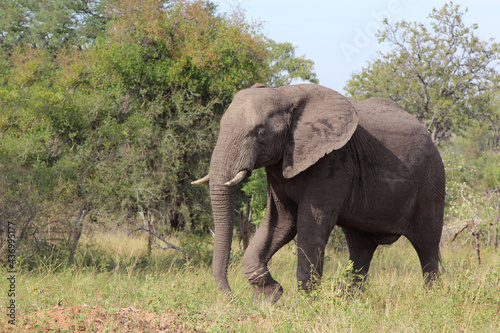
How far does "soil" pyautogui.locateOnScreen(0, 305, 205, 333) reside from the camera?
4.70 metres

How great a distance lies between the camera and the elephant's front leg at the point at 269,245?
6250 mm

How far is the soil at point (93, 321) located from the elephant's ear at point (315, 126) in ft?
6.30

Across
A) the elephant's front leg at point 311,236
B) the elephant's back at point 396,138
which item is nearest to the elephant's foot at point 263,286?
the elephant's front leg at point 311,236

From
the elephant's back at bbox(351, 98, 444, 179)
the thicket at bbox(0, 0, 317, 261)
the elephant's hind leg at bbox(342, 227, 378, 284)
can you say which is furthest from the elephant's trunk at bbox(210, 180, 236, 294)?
the thicket at bbox(0, 0, 317, 261)

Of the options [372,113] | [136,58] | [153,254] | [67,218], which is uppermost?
[136,58]

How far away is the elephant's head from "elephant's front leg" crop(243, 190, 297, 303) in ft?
1.80

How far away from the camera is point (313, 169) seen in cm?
611

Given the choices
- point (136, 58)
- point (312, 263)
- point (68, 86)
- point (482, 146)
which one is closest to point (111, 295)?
point (312, 263)

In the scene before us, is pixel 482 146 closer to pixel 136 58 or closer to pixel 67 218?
pixel 136 58

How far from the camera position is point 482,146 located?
40.8 m

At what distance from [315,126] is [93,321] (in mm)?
2866

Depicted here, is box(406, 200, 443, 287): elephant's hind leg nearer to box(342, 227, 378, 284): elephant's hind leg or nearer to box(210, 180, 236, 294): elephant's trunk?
Result: box(342, 227, 378, 284): elephant's hind leg

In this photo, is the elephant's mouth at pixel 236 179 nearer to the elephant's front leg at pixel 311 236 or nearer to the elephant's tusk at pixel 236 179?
the elephant's tusk at pixel 236 179

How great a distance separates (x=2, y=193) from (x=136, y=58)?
18.6 feet
